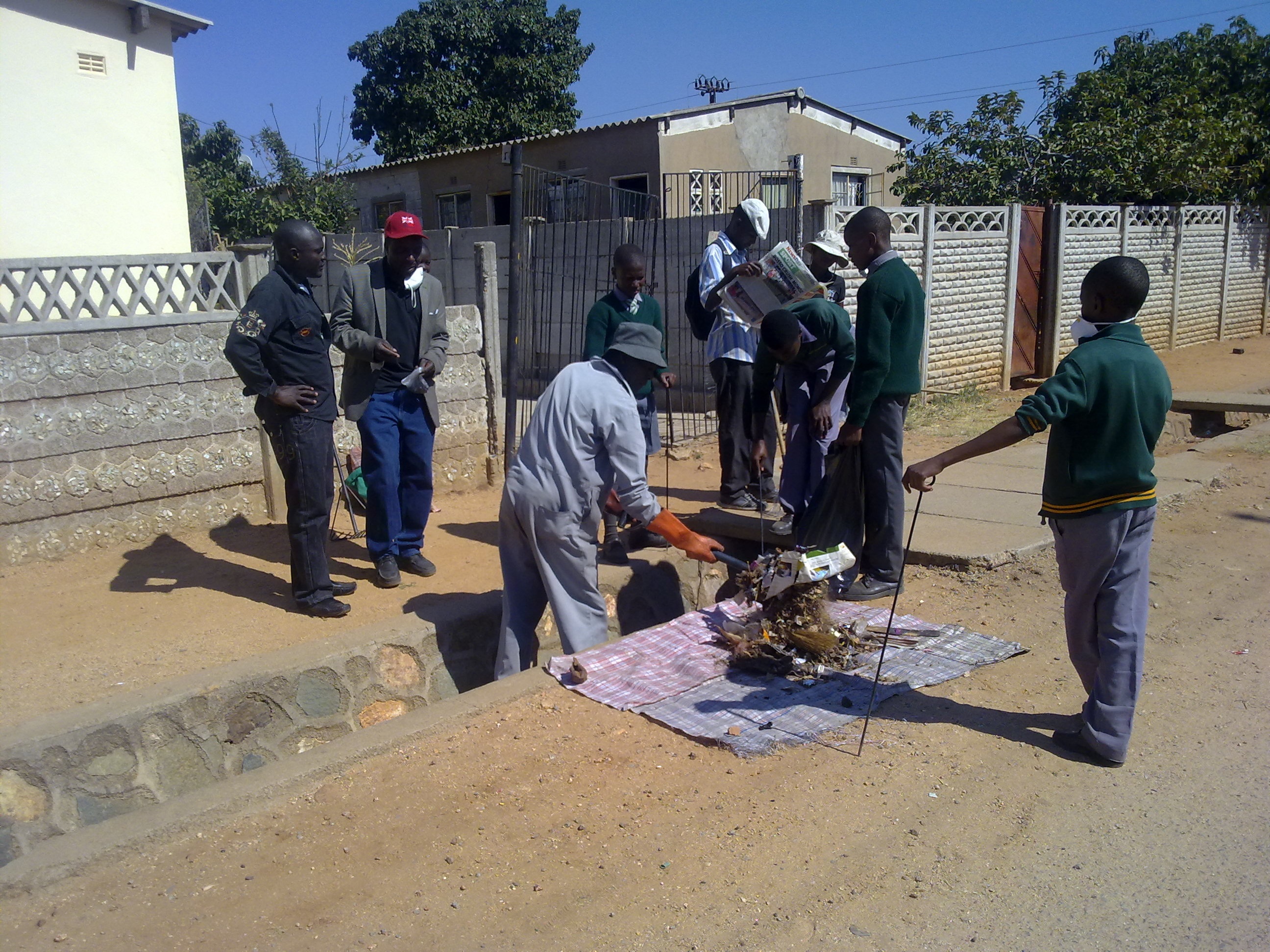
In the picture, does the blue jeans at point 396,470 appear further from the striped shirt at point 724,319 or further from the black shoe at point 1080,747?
the black shoe at point 1080,747

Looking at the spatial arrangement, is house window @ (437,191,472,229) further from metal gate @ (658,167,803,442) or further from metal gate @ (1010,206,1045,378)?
metal gate @ (1010,206,1045,378)

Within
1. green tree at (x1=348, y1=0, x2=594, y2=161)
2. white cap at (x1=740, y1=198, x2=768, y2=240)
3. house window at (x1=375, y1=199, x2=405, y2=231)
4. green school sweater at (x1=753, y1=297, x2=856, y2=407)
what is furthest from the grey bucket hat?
green tree at (x1=348, y1=0, x2=594, y2=161)

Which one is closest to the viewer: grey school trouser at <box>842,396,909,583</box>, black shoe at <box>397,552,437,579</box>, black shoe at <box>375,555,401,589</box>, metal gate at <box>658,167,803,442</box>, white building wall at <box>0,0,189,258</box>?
grey school trouser at <box>842,396,909,583</box>

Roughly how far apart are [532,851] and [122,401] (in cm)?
439

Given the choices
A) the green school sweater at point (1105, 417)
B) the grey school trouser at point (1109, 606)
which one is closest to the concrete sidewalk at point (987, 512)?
the grey school trouser at point (1109, 606)

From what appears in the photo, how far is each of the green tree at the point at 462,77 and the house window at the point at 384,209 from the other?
5001 mm

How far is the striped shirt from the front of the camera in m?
6.42

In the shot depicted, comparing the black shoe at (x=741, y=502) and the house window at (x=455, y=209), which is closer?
the black shoe at (x=741, y=502)

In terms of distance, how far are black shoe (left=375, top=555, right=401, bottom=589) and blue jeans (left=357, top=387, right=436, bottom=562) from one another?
3 centimetres

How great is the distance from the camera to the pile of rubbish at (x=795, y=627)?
13.5 ft

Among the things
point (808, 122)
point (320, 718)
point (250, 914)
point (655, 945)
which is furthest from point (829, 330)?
point (808, 122)

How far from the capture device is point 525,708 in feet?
12.5

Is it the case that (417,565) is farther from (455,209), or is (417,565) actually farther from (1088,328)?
(455,209)

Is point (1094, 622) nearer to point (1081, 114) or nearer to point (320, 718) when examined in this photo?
point (320, 718)
